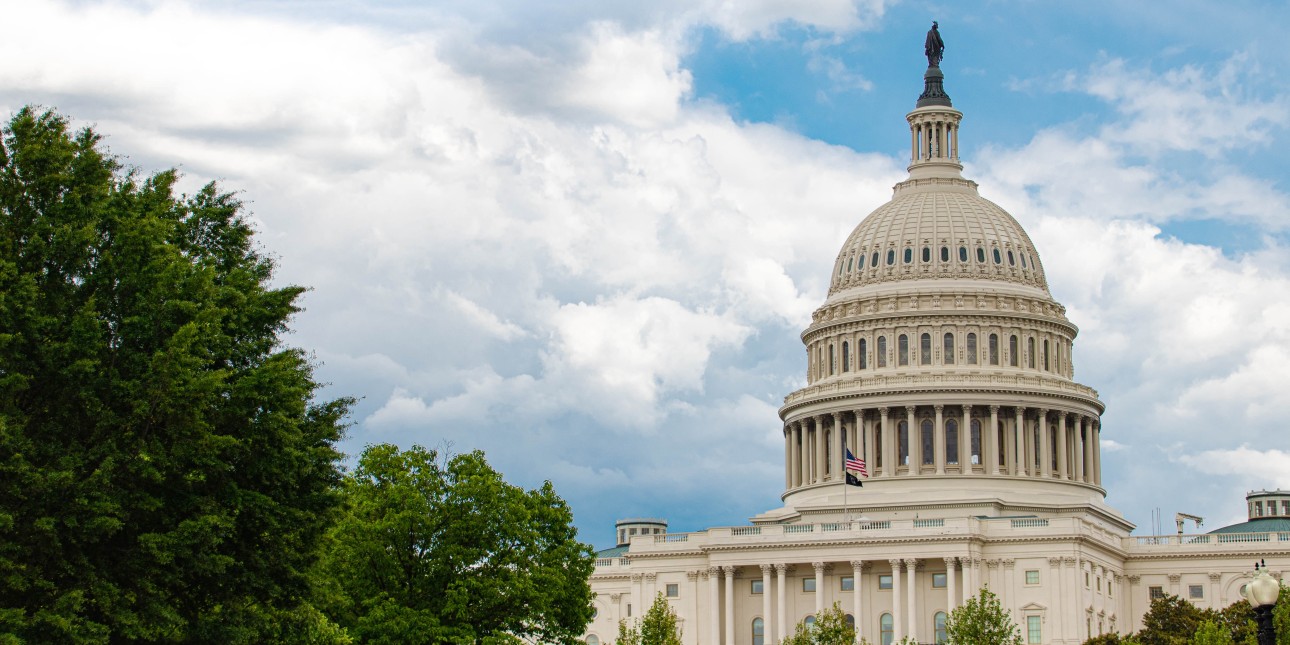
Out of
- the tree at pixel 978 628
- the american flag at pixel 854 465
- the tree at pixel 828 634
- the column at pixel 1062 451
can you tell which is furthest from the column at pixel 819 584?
A: the tree at pixel 978 628

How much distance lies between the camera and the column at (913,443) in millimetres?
160125

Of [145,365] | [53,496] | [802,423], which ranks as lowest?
[53,496]

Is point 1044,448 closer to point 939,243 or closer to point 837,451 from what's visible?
point 837,451

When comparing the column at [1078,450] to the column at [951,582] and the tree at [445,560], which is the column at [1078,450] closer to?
the column at [951,582]

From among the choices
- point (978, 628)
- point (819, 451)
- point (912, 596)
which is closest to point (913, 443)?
point (819, 451)

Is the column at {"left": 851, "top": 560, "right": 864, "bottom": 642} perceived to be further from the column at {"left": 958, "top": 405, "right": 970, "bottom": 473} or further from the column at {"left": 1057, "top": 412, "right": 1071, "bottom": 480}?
the column at {"left": 1057, "top": 412, "right": 1071, "bottom": 480}

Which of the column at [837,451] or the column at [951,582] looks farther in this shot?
the column at [837,451]

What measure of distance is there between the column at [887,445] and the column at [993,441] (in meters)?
7.00

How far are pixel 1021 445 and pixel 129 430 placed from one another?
11368 cm

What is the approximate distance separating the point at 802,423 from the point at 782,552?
24456 millimetres

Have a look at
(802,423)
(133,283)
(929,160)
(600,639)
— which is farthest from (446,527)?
(929,160)

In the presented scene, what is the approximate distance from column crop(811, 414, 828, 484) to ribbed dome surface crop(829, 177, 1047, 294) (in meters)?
11.9

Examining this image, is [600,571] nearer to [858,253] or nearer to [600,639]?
[600,639]

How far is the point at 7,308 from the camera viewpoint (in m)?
52.7
